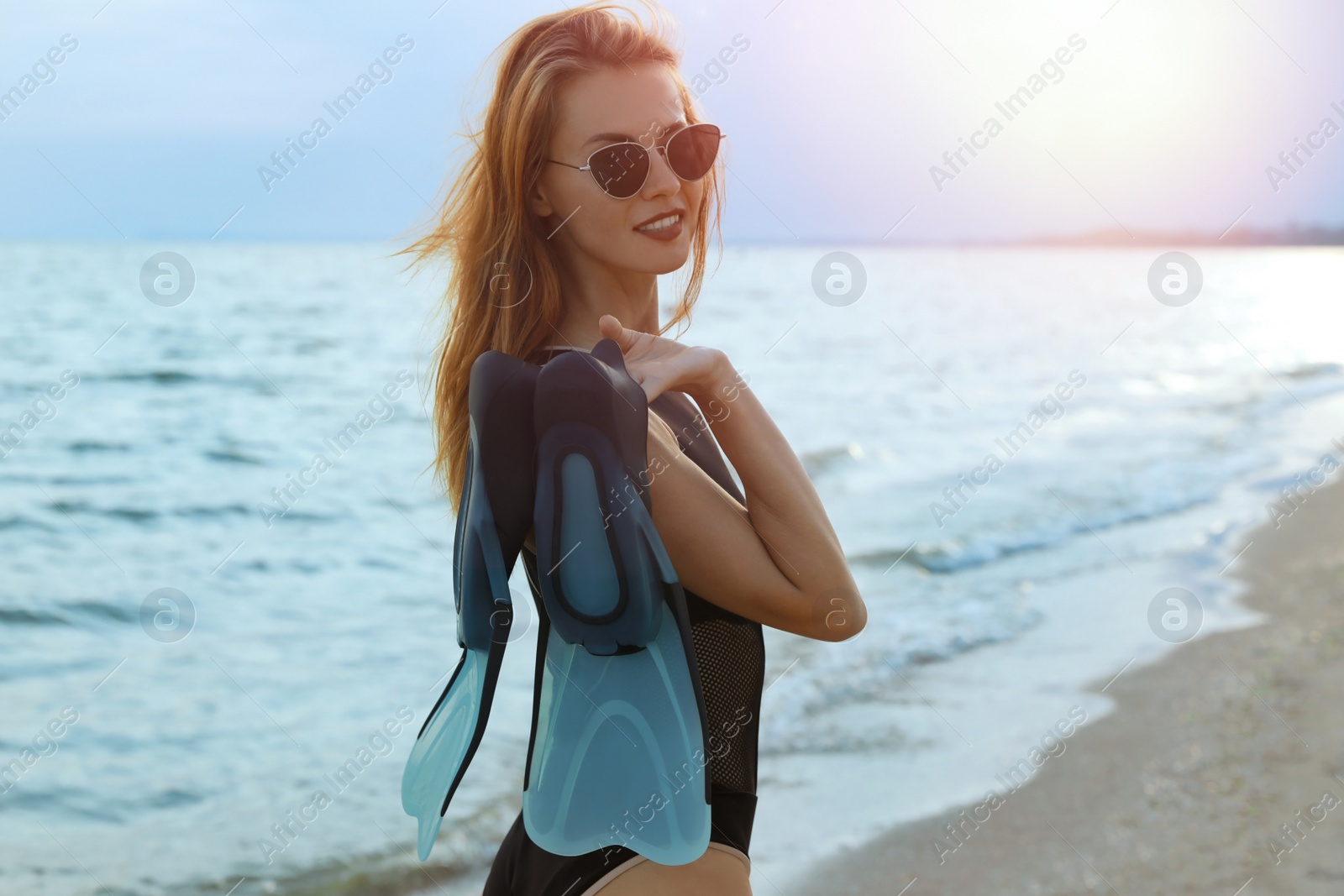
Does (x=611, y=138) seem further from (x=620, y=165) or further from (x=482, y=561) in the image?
(x=482, y=561)

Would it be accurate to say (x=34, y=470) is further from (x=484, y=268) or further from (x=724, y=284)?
(x=724, y=284)

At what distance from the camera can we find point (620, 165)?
5.48 ft

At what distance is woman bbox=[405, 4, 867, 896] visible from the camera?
5.07 ft

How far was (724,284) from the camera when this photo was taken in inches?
1918

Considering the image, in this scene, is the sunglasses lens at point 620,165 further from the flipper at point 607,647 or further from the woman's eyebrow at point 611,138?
the flipper at point 607,647

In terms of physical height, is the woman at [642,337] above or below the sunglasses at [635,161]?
below

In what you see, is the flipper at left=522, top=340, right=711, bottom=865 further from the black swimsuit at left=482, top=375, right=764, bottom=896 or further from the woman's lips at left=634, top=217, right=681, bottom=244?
the woman's lips at left=634, top=217, right=681, bottom=244

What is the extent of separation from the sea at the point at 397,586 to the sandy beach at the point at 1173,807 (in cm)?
23

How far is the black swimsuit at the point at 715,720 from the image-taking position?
61.8 inches

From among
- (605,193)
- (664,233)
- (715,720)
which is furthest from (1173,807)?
(605,193)

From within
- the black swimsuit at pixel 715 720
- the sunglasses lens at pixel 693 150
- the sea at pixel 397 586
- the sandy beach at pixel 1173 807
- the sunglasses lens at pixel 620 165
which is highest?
the sunglasses lens at pixel 693 150

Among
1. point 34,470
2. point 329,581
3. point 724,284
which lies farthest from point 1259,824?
point 724,284

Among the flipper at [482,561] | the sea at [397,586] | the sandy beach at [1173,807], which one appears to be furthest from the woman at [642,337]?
the sandy beach at [1173,807]

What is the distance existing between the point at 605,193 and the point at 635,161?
69mm
